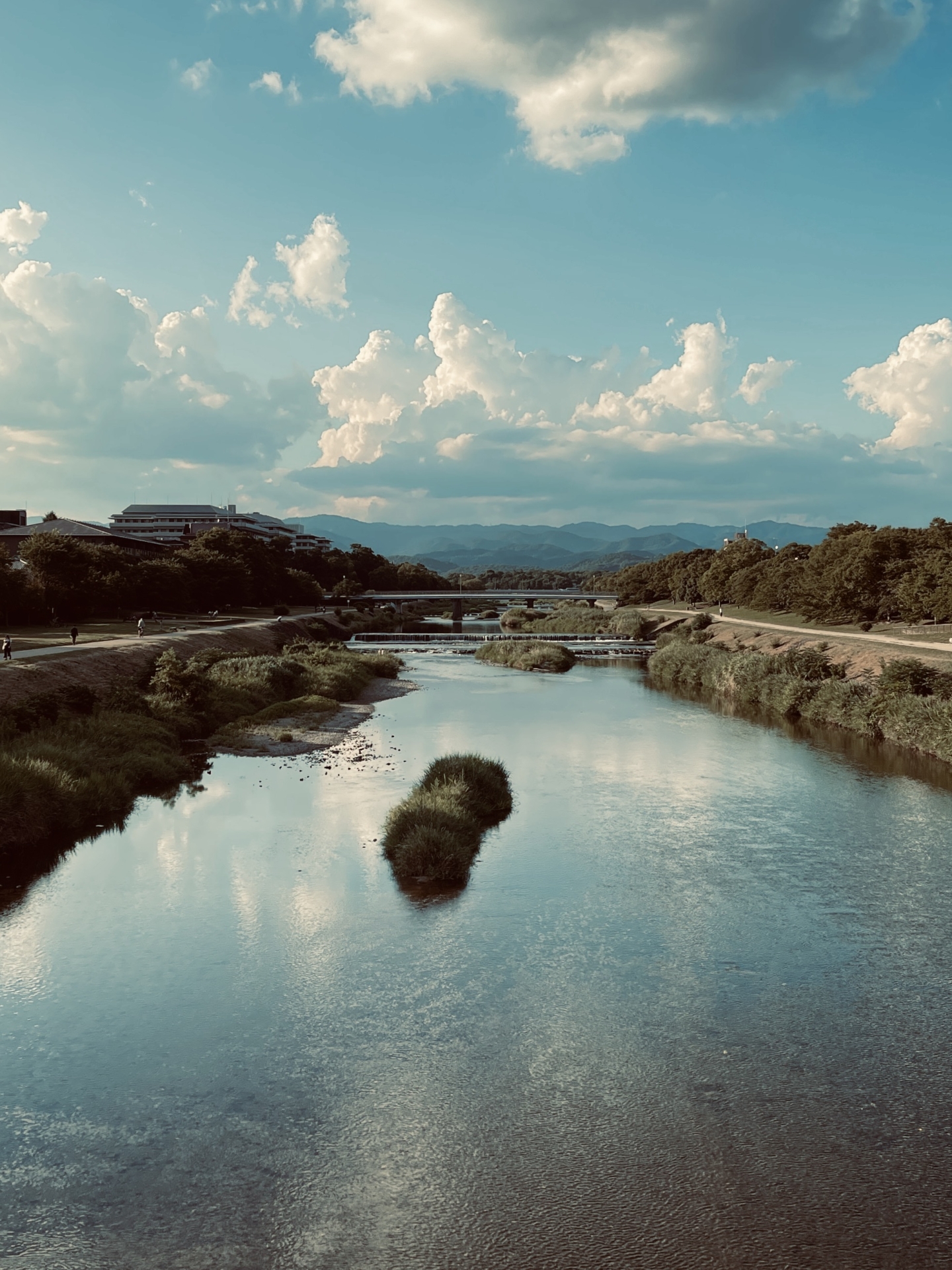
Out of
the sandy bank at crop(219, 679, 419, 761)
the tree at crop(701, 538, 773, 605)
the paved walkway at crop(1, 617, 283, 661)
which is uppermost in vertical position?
the tree at crop(701, 538, 773, 605)

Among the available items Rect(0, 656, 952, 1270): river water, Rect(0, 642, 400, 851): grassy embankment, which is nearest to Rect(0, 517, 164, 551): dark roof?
A: Rect(0, 642, 400, 851): grassy embankment

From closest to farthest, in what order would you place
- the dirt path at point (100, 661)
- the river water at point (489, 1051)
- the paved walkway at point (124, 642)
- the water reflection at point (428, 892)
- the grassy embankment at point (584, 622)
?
1. the river water at point (489, 1051)
2. the water reflection at point (428, 892)
3. the dirt path at point (100, 661)
4. the paved walkway at point (124, 642)
5. the grassy embankment at point (584, 622)

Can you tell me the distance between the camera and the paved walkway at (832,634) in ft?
210

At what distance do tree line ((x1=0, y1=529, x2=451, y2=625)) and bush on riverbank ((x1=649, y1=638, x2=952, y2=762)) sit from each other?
54318 millimetres

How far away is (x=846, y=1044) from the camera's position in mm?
16219

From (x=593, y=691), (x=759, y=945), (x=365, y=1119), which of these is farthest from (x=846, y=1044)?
(x=593, y=691)

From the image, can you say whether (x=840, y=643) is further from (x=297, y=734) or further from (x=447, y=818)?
(x=447, y=818)

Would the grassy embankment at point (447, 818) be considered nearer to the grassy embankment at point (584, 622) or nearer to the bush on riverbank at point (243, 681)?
the bush on riverbank at point (243, 681)

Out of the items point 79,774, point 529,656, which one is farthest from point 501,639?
point 79,774

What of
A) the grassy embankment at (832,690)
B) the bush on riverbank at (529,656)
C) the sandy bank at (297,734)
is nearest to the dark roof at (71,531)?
the bush on riverbank at (529,656)

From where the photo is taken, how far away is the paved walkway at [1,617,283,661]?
53.7 metres

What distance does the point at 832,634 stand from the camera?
273 ft

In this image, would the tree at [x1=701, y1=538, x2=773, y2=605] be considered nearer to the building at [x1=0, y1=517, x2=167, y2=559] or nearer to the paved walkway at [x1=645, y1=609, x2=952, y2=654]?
the paved walkway at [x1=645, y1=609, x2=952, y2=654]

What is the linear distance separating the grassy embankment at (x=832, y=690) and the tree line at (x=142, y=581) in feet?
178
